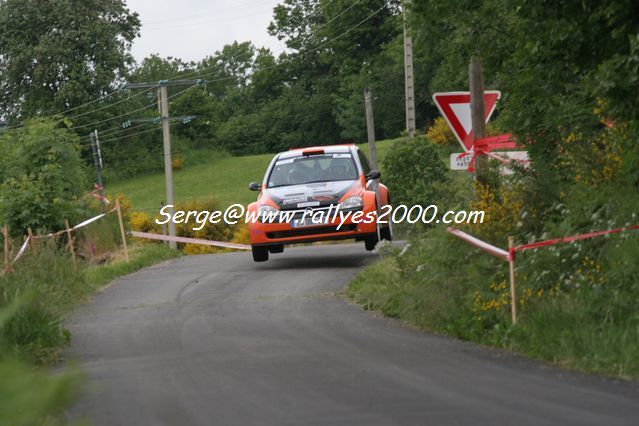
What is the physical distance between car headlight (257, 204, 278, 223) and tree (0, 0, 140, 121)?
53766 millimetres


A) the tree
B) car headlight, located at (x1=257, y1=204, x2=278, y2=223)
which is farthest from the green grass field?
car headlight, located at (x1=257, y1=204, x2=278, y2=223)

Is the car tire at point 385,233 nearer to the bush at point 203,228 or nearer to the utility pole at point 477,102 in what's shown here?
the utility pole at point 477,102

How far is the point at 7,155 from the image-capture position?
30.2 meters

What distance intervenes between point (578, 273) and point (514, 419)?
11.1ft

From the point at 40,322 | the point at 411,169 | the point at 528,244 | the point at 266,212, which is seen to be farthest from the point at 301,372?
the point at 411,169

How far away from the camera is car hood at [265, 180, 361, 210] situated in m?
17.2

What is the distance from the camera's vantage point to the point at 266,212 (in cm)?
1742

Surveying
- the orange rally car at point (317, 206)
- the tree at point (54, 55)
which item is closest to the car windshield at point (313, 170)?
the orange rally car at point (317, 206)

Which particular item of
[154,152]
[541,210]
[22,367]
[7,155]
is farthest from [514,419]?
[154,152]

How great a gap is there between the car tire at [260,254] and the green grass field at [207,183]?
39.2 metres

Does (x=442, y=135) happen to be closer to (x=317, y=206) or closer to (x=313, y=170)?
(x=313, y=170)

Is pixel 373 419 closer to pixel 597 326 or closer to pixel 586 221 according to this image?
pixel 597 326

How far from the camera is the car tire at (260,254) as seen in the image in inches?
717

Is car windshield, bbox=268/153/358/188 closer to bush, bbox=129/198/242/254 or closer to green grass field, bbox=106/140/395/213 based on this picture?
bush, bbox=129/198/242/254
